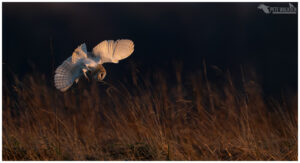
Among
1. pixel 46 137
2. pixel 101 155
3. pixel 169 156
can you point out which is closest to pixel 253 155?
pixel 169 156

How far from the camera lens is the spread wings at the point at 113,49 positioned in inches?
78.1

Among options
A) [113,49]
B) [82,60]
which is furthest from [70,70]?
[113,49]

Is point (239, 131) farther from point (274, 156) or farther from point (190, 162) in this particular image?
point (190, 162)

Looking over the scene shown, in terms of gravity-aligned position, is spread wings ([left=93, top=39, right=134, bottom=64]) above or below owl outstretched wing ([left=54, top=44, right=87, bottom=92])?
above

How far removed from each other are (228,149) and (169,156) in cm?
46

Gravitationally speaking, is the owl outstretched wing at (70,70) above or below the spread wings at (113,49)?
below

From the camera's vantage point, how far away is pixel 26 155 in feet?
7.45

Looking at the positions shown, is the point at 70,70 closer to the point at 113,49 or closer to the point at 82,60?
the point at 82,60

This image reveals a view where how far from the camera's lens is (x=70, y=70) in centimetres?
198

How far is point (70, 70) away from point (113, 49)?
280 millimetres

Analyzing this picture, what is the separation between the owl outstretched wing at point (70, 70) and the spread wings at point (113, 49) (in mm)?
94

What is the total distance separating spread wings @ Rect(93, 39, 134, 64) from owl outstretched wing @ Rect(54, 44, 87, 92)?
0.31ft

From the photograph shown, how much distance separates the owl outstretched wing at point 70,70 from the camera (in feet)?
6.40

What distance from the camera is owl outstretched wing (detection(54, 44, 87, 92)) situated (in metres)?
1.95
